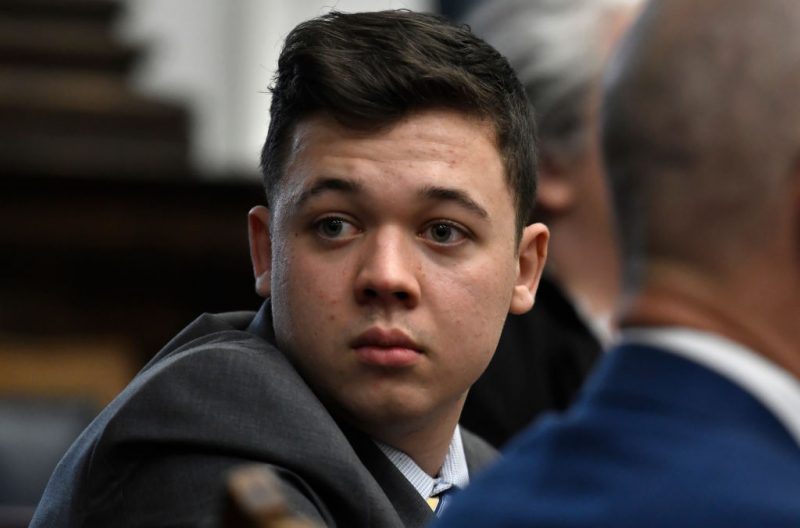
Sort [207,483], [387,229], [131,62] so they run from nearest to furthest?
[207,483]
[387,229]
[131,62]

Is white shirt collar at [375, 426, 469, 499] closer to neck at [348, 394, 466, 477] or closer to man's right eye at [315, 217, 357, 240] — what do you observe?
neck at [348, 394, 466, 477]

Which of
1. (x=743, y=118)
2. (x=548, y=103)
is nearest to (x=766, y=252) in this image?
(x=743, y=118)

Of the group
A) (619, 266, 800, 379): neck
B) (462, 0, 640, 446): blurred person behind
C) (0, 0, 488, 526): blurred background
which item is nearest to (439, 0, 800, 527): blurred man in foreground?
(619, 266, 800, 379): neck

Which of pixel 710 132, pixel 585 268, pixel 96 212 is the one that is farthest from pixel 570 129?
pixel 710 132

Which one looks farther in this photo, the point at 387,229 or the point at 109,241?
the point at 109,241

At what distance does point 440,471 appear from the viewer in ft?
7.29

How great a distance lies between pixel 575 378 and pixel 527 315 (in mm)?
160

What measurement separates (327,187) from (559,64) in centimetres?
180

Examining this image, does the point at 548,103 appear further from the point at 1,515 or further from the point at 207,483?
the point at 207,483

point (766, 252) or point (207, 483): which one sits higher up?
point (766, 252)

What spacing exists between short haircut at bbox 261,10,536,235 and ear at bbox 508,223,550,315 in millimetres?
27

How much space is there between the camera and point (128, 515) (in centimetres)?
186

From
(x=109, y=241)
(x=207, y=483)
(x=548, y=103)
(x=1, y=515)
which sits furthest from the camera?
(x=109, y=241)

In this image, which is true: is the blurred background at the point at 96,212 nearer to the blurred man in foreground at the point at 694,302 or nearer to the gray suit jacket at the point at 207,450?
the gray suit jacket at the point at 207,450
